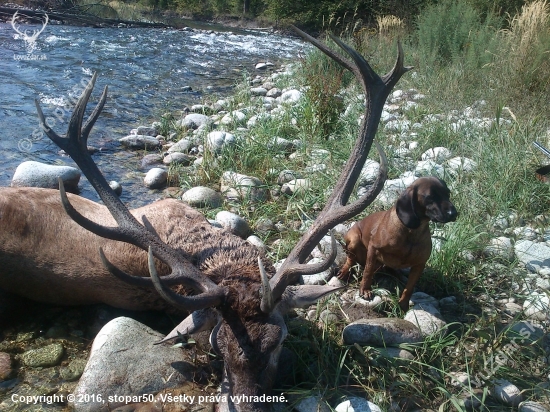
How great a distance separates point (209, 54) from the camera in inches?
632

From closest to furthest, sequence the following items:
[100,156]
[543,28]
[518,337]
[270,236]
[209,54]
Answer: [518,337] < [270,236] < [100,156] < [543,28] < [209,54]

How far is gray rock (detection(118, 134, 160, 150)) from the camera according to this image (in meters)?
7.55

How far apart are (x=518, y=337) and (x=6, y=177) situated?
562 centimetres

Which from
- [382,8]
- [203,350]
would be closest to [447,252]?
[203,350]

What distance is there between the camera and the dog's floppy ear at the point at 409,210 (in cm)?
347

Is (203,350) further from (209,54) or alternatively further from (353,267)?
(209,54)

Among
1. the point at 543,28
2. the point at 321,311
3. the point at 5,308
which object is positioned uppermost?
the point at 543,28

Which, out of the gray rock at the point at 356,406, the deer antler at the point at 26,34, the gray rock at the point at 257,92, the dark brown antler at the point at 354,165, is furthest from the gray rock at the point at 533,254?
the deer antler at the point at 26,34

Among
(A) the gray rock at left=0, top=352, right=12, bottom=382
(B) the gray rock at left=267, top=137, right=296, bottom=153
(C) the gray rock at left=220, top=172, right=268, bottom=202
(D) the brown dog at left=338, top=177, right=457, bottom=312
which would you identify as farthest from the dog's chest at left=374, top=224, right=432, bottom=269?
(B) the gray rock at left=267, top=137, right=296, bottom=153

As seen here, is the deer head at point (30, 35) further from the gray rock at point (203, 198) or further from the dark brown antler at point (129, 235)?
the dark brown antler at point (129, 235)

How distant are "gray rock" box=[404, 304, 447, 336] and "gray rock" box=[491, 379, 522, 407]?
0.51 meters

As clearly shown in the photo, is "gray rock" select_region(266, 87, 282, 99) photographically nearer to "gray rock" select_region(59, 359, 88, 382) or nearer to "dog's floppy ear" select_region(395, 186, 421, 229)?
"dog's floppy ear" select_region(395, 186, 421, 229)

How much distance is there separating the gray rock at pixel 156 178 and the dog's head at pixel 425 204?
361cm

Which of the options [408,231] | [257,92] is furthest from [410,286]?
[257,92]
